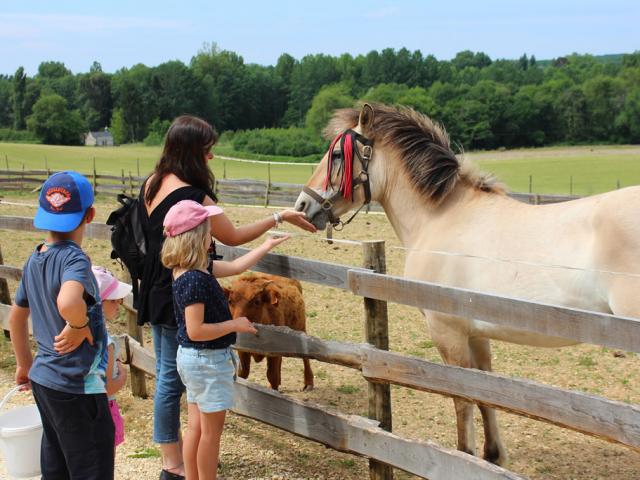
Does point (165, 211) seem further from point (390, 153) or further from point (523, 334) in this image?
point (523, 334)

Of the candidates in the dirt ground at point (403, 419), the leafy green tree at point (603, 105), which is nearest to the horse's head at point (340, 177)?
the dirt ground at point (403, 419)

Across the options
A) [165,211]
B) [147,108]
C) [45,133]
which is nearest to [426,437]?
[165,211]

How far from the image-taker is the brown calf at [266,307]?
6.47 metres

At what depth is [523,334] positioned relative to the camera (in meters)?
4.33

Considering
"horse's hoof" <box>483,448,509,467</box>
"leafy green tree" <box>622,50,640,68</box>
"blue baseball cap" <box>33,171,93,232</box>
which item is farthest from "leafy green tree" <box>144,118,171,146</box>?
"blue baseball cap" <box>33,171,93,232</box>

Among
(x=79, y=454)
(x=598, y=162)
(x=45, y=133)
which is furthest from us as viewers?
(x=45, y=133)

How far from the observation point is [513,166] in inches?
2339

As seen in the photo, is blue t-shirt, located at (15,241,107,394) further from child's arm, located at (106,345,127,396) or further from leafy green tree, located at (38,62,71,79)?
leafy green tree, located at (38,62,71,79)

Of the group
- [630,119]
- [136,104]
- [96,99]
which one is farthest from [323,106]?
[96,99]

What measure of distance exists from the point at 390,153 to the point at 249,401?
2.14 meters

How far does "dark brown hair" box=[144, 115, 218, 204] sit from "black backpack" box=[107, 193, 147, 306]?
18cm

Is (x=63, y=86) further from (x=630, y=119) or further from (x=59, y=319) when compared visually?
(x=59, y=319)

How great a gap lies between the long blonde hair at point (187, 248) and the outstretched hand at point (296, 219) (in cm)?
89

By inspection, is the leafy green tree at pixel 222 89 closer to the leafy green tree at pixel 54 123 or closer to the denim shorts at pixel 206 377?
the leafy green tree at pixel 54 123
